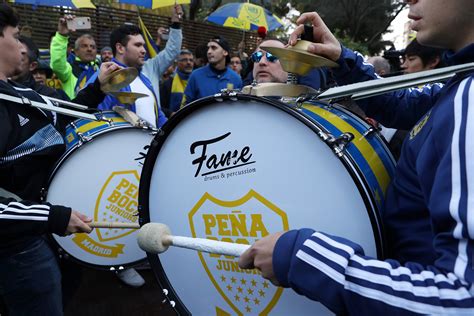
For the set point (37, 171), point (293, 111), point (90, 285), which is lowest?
point (90, 285)

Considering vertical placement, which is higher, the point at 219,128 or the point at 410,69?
the point at 410,69

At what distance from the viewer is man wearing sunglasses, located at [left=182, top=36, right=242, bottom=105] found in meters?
5.00

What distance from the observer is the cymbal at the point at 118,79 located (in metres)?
2.47

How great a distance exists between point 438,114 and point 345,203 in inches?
16.9

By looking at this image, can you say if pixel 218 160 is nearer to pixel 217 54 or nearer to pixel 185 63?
pixel 217 54

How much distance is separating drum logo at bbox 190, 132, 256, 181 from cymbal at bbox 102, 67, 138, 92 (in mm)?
1078

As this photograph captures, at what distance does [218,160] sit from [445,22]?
810 millimetres

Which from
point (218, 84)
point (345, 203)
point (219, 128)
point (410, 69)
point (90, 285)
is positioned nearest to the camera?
point (345, 203)

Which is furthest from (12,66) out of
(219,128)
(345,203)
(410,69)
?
(410,69)

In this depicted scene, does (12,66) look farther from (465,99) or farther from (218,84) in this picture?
(218,84)

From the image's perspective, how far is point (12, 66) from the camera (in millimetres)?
1958

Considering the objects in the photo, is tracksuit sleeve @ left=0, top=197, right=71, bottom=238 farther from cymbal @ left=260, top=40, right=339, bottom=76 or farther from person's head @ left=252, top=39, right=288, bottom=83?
person's head @ left=252, top=39, right=288, bottom=83

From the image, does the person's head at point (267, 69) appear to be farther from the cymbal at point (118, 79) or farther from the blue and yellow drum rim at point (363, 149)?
the blue and yellow drum rim at point (363, 149)

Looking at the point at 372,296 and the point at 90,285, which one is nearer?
the point at 372,296
